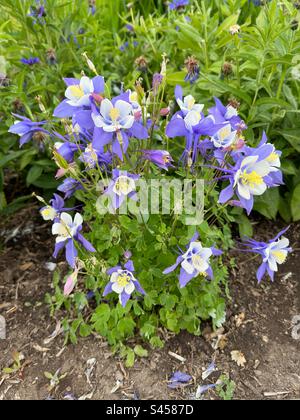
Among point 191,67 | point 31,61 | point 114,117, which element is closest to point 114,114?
point 114,117

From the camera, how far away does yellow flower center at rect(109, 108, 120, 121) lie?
1441 mm

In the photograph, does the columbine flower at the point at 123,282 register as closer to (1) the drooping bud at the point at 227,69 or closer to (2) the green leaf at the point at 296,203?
(1) the drooping bud at the point at 227,69

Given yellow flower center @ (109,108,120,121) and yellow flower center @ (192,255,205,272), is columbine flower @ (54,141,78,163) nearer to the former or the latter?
yellow flower center @ (109,108,120,121)

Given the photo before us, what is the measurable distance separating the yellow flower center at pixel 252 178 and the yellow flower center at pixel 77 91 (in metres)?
0.58

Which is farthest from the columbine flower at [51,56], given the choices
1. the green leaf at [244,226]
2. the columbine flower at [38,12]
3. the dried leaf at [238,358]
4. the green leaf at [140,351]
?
the dried leaf at [238,358]

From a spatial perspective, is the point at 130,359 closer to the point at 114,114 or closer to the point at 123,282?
the point at 123,282

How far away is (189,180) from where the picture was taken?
1.72 metres

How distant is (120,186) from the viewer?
1540mm

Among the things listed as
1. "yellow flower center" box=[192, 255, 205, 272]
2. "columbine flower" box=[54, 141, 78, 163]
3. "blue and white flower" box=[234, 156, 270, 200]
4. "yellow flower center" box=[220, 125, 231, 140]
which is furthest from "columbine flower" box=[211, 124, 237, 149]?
"columbine flower" box=[54, 141, 78, 163]

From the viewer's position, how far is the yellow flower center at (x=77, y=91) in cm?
151

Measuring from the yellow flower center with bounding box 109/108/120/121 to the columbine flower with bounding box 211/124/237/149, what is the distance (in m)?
0.35

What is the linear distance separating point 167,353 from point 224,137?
→ 1041 millimetres

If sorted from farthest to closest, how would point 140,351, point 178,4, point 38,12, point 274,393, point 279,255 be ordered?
point 178,4
point 38,12
point 140,351
point 274,393
point 279,255
